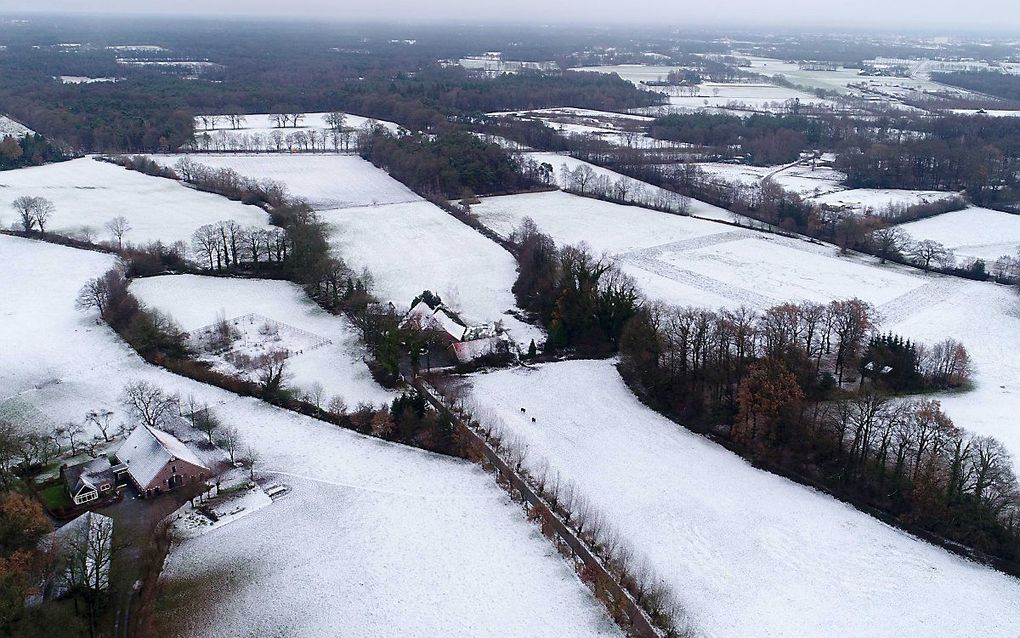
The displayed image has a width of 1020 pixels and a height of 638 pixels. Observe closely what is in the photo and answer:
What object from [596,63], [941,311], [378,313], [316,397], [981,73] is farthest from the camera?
[596,63]

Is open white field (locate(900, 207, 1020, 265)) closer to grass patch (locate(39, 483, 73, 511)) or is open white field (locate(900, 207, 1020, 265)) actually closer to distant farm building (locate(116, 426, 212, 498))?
distant farm building (locate(116, 426, 212, 498))

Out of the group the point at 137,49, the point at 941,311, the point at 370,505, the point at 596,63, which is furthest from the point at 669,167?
the point at 137,49

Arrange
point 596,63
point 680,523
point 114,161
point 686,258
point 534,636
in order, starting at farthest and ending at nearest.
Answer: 1. point 596,63
2. point 114,161
3. point 686,258
4. point 680,523
5. point 534,636

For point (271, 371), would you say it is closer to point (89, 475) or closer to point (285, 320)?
point (285, 320)

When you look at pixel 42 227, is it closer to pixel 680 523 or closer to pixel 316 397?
pixel 316 397

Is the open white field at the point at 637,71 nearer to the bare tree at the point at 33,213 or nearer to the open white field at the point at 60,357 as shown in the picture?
the bare tree at the point at 33,213

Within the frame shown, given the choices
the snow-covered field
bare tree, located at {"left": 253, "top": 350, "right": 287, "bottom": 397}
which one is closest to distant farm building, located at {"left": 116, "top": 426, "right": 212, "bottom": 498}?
bare tree, located at {"left": 253, "top": 350, "right": 287, "bottom": 397}

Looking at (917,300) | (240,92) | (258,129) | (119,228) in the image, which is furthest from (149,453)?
(240,92)

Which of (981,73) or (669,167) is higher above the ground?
(981,73)
